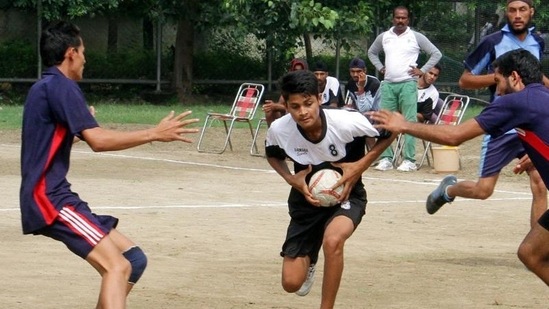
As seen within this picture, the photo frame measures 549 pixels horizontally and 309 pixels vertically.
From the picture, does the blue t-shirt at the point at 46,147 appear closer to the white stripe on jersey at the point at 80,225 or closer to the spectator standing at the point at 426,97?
the white stripe on jersey at the point at 80,225

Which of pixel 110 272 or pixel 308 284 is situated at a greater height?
pixel 110 272

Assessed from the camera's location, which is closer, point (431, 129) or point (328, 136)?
point (431, 129)

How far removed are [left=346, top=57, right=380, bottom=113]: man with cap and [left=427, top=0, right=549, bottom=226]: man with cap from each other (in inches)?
296

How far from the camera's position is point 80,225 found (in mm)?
6695

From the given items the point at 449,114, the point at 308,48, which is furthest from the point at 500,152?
the point at 308,48

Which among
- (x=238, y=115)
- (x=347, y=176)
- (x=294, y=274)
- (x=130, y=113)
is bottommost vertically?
(x=130, y=113)

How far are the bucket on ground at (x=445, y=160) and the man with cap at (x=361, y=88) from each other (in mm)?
1391

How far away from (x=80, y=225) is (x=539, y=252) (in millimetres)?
2910

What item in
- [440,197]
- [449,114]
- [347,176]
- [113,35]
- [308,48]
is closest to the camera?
[347,176]

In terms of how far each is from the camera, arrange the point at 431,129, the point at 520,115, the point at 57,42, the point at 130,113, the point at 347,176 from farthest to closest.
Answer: the point at 130,113 → the point at 347,176 → the point at 431,129 → the point at 520,115 → the point at 57,42

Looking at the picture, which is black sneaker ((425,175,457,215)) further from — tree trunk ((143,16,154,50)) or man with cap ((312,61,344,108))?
tree trunk ((143,16,154,50))

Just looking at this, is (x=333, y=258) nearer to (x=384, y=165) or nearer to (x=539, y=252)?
(x=539, y=252)

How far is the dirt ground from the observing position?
8.81 m

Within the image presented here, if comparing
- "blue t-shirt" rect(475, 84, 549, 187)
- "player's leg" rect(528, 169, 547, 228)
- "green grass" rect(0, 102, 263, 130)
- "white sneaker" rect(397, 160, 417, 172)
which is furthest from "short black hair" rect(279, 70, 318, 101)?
"green grass" rect(0, 102, 263, 130)
